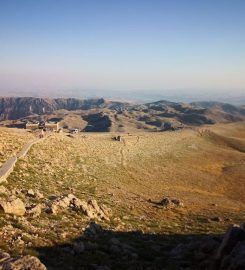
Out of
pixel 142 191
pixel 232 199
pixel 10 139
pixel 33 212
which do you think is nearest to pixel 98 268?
pixel 33 212

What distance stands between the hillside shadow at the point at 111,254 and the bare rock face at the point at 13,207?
12.8ft

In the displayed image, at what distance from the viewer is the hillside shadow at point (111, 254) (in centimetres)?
1593

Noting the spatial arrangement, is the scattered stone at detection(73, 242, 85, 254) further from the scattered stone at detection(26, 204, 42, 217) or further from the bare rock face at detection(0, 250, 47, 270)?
the scattered stone at detection(26, 204, 42, 217)

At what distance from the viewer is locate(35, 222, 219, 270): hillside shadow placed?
1593cm

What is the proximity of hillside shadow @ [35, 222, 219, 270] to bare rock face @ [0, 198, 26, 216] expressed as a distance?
3.91 m

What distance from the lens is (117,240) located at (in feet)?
66.6

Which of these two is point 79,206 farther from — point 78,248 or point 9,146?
point 9,146

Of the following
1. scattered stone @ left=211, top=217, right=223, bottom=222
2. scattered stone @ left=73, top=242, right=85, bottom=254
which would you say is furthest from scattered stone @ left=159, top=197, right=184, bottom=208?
scattered stone @ left=73, top=242, right=85, bottom=254

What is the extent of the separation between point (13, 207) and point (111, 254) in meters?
6.67

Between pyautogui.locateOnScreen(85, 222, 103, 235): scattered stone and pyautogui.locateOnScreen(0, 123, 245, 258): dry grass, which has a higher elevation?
pyautogui.locateOnScreen(85, 222, 103, 235): scattered stone

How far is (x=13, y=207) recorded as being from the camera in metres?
21.3

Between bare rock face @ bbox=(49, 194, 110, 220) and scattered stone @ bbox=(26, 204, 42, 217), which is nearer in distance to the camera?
scattered stone @ bbox=(26, 204, 42, 217)

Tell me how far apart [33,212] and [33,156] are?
79.9ft

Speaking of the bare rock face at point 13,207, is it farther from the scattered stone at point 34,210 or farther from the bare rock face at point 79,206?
the bare rock face at point 79,206
